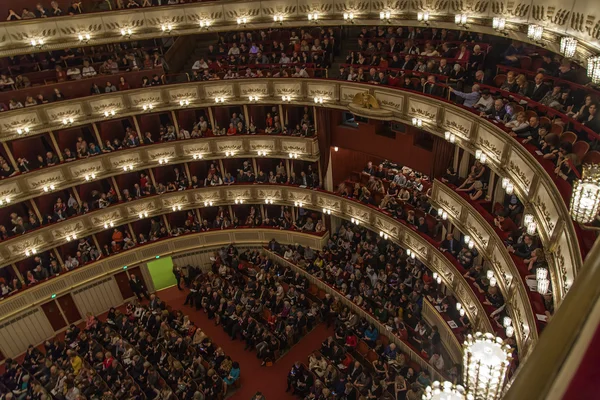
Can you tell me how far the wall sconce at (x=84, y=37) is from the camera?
1877 cm

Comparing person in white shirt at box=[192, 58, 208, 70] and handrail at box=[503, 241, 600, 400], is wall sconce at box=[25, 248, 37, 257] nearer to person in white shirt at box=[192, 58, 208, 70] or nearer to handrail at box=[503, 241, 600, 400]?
person in white shirt at box=[192, 58, 208, 70]

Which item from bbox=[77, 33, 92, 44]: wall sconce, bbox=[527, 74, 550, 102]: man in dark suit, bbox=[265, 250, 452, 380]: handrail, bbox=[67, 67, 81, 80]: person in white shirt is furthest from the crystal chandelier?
bbox=[67, 67, 81, 80]: person in white shirt

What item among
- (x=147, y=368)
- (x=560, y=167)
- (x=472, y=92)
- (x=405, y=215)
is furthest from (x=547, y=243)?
(x=147, y=368)

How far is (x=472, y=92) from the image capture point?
13.4 metres

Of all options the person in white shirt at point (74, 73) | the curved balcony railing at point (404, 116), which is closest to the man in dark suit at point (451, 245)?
the curved balcony railing at point (404, 116)

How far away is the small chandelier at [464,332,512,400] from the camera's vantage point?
605 centimetres

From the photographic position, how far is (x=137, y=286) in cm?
2130

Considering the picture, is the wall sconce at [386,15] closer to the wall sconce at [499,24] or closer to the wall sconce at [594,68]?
the wall sconce at [499,24]

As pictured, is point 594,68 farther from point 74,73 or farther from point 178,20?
point 74,73

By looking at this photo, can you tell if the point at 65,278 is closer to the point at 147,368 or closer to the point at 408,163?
the point at 147,368

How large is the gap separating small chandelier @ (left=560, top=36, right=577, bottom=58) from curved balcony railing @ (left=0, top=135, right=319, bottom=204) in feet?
38.4

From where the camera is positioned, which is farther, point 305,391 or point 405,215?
point 405,215

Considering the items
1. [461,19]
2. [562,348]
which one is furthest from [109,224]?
[562,348]

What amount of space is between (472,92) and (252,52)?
1098 cm
